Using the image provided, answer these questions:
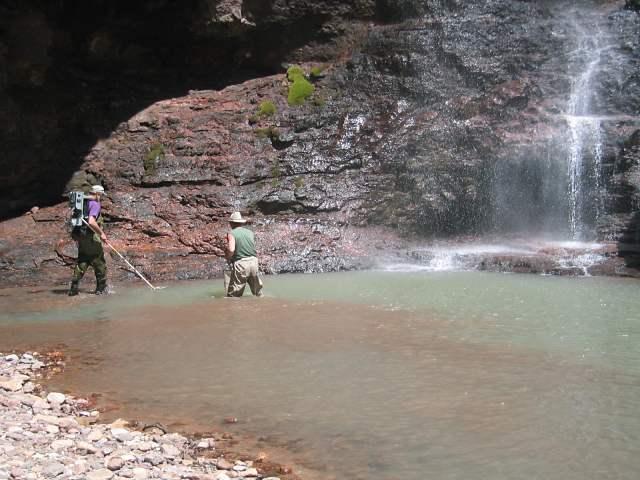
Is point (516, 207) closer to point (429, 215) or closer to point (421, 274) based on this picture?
point (429, 215)

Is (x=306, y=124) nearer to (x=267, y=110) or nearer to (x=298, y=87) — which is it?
(x=267, y=110)

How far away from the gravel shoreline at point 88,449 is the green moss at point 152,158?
40.7ft

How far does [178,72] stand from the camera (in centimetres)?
2150

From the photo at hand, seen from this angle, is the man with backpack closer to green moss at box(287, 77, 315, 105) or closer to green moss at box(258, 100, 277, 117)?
green moss at box(258, 100, 277, 117)

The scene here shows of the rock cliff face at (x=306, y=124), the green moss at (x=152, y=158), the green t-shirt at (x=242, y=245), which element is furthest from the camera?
the green moss at (x=152, y=158)

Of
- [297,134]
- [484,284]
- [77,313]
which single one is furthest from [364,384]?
[297,134]

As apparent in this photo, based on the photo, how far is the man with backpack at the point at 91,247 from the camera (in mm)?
11797

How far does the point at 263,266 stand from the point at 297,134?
506cm

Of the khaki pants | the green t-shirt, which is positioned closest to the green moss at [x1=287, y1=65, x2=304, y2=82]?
the green t-shirt

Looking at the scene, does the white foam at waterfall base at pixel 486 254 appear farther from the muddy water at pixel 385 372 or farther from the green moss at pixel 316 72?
the green moss at pixel 316 72

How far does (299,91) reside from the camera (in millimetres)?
19797

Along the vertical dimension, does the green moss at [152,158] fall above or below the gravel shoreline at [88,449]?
above

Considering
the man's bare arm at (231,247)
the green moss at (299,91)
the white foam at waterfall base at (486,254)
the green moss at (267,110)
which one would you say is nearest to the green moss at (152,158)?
the green moss at (267,110)

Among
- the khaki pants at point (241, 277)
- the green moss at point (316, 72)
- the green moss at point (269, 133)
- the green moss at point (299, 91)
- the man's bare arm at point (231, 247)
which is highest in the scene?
the green moss at point (316, 72)
